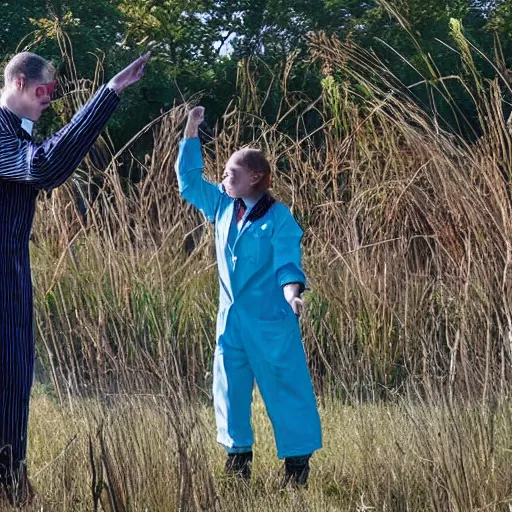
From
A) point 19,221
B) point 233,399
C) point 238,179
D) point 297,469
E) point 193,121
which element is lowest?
point 297,469

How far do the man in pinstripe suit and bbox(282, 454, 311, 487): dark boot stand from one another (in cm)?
93

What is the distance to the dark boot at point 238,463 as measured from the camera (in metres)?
3.77

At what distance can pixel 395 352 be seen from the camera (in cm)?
556

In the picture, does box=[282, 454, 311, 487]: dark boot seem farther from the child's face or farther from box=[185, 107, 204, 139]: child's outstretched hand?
box=[185, 107, 204, 139]: child's outstretched hand

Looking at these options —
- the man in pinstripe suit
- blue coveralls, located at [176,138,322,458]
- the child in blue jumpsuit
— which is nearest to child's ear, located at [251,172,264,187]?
the child in blue jumpsuit

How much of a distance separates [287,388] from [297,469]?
0.89 ft

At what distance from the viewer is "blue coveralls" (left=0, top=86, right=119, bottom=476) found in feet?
10.1

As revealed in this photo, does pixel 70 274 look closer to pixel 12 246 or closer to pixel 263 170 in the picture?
pixel 263 170

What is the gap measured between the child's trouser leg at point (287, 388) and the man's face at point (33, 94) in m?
1.07

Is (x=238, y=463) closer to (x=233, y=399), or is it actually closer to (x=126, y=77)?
(x=233, y=399)

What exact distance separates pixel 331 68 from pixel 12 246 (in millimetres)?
2592

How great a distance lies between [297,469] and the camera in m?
3.76

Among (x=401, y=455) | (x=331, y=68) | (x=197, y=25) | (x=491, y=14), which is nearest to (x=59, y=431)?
(x=401, y=455)

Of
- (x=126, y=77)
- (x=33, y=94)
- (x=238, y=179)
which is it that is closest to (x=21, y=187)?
(x=33, y=94)
